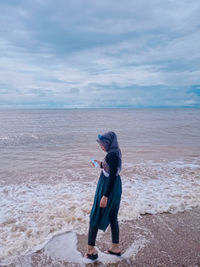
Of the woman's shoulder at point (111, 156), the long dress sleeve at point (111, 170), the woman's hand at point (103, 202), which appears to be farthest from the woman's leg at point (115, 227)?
the woman's shoulder at point (111, 156)

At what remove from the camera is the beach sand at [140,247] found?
3339mm

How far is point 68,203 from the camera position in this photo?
554 cm

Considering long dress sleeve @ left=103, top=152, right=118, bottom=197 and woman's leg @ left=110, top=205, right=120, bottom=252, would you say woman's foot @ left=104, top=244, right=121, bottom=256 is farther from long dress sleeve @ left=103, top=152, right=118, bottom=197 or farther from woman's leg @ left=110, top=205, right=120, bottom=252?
long dress sleeve @ left=103, top=152, right=118, bottom=197

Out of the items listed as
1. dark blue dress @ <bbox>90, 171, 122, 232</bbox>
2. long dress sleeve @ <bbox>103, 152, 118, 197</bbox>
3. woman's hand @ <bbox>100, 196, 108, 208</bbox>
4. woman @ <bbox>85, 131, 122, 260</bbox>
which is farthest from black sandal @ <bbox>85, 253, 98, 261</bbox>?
long dress sleeve @ <bbox>103, 152, 118, 197</bbox>

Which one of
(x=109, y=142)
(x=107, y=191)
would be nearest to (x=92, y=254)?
(x=107, y=191)

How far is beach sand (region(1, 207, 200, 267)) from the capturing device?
3339 millimetres

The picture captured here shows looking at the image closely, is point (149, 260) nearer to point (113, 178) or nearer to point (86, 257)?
point (86, 257)

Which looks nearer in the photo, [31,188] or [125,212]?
[125,212]

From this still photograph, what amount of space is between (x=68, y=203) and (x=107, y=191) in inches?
116

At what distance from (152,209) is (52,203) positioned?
2.67 meters

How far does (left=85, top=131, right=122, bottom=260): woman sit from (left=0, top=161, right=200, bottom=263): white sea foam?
118 centimetres

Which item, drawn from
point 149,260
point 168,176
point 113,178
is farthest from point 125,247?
point 168,176

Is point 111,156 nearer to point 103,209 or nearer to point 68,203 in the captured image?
point 103,209

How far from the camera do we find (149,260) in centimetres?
336
